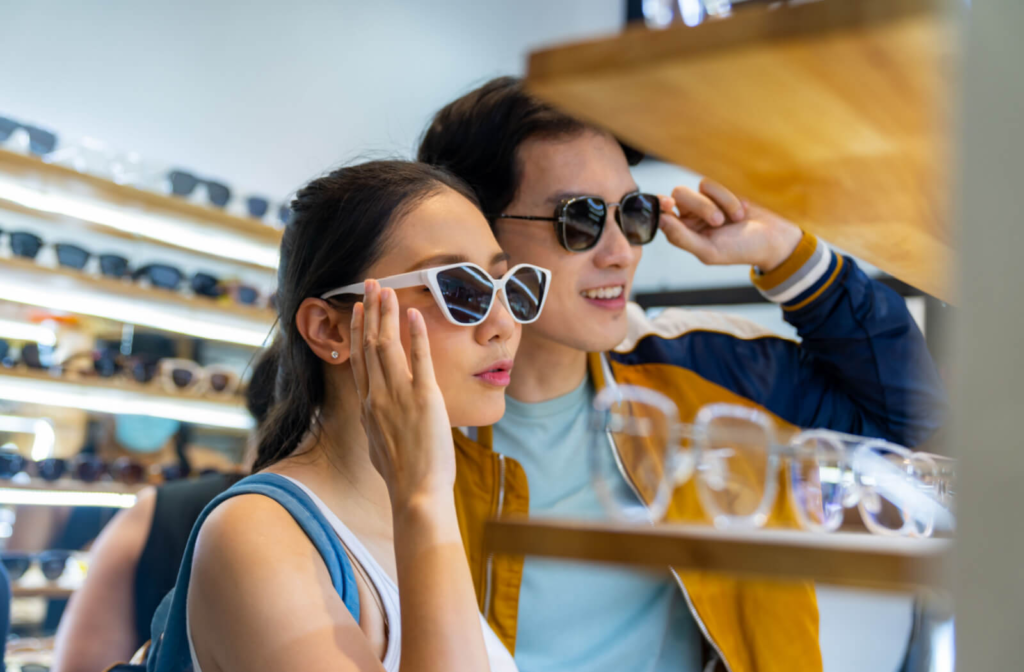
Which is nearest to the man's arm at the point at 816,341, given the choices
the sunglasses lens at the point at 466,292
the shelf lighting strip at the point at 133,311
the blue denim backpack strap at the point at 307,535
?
the sunglasses lens at the point at 466,292

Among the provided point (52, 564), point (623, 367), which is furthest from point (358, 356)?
point (52, 564)

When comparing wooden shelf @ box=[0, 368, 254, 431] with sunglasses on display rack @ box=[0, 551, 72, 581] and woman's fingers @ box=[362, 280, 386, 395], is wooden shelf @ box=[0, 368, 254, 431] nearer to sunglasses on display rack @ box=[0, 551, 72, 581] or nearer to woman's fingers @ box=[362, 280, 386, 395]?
sunglasses on display rack @ box=[0, 551, 72, 581]

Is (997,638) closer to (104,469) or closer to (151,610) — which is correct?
(151,610)

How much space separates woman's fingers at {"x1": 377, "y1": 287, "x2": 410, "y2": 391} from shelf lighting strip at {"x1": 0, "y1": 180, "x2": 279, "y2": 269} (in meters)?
3.96

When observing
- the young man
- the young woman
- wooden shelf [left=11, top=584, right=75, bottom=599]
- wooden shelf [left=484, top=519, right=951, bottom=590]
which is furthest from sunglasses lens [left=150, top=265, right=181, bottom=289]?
wooden shelf [left=484, top=519, right=951, bottom=590]

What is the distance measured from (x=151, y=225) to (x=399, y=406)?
→ 444 cm

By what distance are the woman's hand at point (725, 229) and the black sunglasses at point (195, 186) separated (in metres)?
3.99

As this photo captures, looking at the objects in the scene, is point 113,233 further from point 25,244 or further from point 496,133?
point 496,133

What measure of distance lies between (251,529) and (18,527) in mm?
4004

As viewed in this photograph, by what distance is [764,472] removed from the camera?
0.88 metres

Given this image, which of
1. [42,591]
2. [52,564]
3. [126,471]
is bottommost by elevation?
[42,591]

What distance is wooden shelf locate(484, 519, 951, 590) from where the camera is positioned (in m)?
0.44

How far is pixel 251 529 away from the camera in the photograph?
40.6 inches

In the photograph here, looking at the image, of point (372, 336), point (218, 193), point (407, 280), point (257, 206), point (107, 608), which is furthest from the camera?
point (257, 206)
